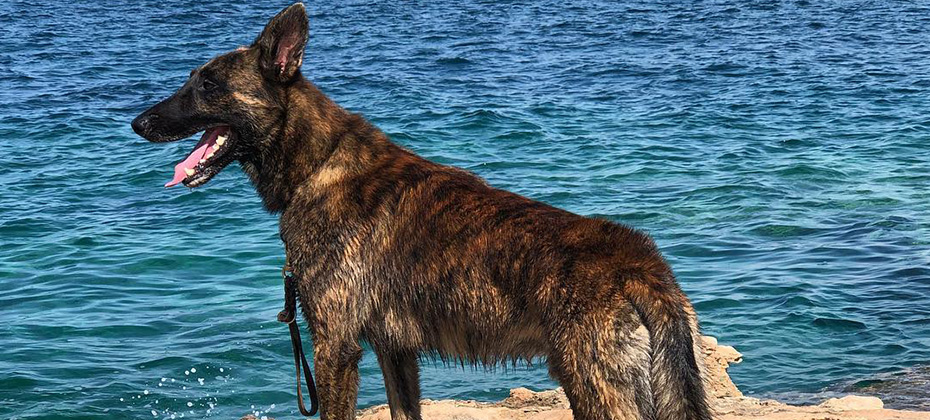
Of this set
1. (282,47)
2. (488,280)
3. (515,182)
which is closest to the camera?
(488,280)

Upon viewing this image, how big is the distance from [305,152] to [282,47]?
0.52 metres

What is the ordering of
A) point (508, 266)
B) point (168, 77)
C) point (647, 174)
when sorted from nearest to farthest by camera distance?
point (508, 266)
point (647, 174)
point (168, 77)

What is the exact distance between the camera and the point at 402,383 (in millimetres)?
5766

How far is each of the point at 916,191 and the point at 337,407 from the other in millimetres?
11105

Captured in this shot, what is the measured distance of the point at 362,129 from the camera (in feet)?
19.0

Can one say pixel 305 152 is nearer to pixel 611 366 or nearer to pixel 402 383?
pixel 402 383

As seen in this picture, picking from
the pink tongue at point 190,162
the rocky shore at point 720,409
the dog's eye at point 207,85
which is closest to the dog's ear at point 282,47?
the dog's eye at point 207,85

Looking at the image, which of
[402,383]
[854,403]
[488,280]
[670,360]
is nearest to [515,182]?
[854,403]

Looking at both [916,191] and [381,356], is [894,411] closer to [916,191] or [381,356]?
[381,356]

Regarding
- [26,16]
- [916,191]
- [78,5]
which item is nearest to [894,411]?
[916,191]

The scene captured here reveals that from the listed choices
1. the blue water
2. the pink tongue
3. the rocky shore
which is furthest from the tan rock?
the pink tongue

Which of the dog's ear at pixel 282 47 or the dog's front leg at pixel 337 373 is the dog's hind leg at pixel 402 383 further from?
the dog's ear at pixel 282 47

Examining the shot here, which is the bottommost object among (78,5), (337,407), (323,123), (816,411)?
(78,5)

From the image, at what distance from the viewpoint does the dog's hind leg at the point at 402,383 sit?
564cm
